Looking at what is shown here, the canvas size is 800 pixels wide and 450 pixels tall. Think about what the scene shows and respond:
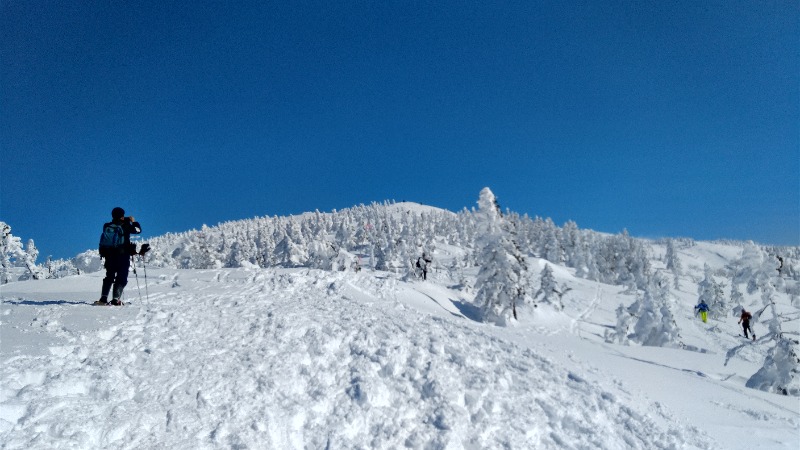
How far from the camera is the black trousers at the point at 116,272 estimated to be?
9.95 meters

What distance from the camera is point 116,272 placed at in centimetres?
1020

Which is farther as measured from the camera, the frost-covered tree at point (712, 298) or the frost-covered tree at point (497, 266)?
the frost-covered tree at point (712, 298)

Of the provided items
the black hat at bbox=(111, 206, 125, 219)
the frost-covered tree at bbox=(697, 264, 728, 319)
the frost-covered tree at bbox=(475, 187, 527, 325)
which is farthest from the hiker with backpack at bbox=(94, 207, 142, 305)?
the frost-covered tree at bbox=(697, 264, 728, 319)

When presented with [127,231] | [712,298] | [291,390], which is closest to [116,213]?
[127,231]

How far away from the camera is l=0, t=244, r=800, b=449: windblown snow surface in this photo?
565cm

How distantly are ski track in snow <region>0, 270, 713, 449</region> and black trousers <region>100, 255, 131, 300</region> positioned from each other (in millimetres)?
556

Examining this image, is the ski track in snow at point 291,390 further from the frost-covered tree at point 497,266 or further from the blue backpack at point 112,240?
the frost-covered tree at point 497,266

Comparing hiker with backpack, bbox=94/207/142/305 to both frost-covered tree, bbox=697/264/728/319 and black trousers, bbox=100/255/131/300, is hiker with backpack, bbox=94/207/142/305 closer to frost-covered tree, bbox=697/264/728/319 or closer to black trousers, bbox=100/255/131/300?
black trousers, bbox=100/255/131/300

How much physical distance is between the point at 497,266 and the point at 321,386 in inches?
953

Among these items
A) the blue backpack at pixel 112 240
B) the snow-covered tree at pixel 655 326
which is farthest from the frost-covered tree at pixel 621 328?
the blue backpack at pixel 112 240

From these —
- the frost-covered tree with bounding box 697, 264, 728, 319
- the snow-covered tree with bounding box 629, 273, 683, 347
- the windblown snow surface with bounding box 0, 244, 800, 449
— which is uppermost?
the frost-covered tree with bounding box 697, 264, 728, 319

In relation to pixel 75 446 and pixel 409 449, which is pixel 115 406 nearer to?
pixel 75 446

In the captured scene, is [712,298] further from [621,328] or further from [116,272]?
[116,272]

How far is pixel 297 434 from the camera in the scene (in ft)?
19.6
